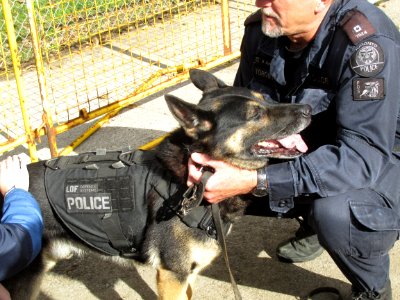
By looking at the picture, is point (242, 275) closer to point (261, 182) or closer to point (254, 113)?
point (261, 182)


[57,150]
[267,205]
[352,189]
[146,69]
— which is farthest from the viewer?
[146,69]

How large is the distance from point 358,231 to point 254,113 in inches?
31.9

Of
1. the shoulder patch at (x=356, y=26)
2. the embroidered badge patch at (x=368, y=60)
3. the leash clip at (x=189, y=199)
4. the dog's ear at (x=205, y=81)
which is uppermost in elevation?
the shoulder patch at (x=356, y=26)

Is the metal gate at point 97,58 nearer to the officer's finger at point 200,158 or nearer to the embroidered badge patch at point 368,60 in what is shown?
the officer's finger at point 200,158

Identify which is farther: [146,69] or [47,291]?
[146,69]

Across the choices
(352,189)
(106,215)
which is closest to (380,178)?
(352,189)

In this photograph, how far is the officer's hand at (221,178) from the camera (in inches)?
107

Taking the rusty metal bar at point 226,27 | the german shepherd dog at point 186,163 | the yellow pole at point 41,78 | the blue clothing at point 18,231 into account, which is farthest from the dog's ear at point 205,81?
the rusty metal bar at point 226,27

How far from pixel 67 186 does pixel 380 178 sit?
66.5 inches

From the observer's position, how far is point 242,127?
2.79 meters

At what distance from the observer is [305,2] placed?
2.87 meters

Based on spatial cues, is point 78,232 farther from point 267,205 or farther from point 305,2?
point 305,2

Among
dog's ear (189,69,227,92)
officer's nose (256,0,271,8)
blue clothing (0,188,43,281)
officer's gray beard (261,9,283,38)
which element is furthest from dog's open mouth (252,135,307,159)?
blue clothing (0,188,43,281)

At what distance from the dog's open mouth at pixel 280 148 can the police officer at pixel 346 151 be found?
0.02 metres
